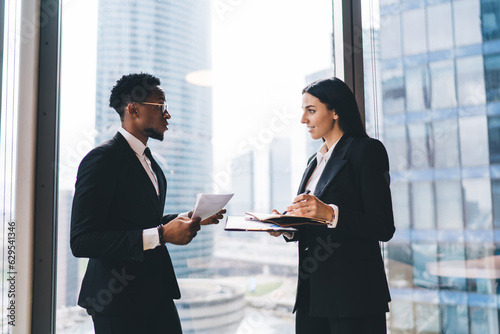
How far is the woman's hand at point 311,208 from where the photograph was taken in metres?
1.31

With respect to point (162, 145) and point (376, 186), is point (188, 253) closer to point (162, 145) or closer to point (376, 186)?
point (162, 145)

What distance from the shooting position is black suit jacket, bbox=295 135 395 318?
4.40 feet

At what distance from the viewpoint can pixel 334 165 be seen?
1.47 metres

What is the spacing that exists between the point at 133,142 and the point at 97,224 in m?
0.36

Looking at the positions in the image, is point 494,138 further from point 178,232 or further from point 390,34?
point 178,232

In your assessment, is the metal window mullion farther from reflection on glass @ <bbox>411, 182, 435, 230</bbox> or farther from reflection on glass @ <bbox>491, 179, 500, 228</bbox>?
reflection on glass @ <bbox>491, 179, 500, 228</bbox>

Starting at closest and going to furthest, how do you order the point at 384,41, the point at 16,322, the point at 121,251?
the point at 121,251
the point at 16,322
the point at 384,41

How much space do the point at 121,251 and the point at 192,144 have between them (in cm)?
92

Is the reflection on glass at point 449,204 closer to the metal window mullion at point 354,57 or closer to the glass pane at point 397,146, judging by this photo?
the glass pane at point 397,146

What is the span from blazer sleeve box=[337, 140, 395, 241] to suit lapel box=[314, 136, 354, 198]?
2.8 inches

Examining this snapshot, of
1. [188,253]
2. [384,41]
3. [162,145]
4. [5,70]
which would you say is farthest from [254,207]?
[5,70]

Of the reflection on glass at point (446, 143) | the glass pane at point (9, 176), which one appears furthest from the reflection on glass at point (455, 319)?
the glass pane at point (9, 176)

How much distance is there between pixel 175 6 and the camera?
2.17m

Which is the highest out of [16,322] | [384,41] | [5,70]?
[384,41]
